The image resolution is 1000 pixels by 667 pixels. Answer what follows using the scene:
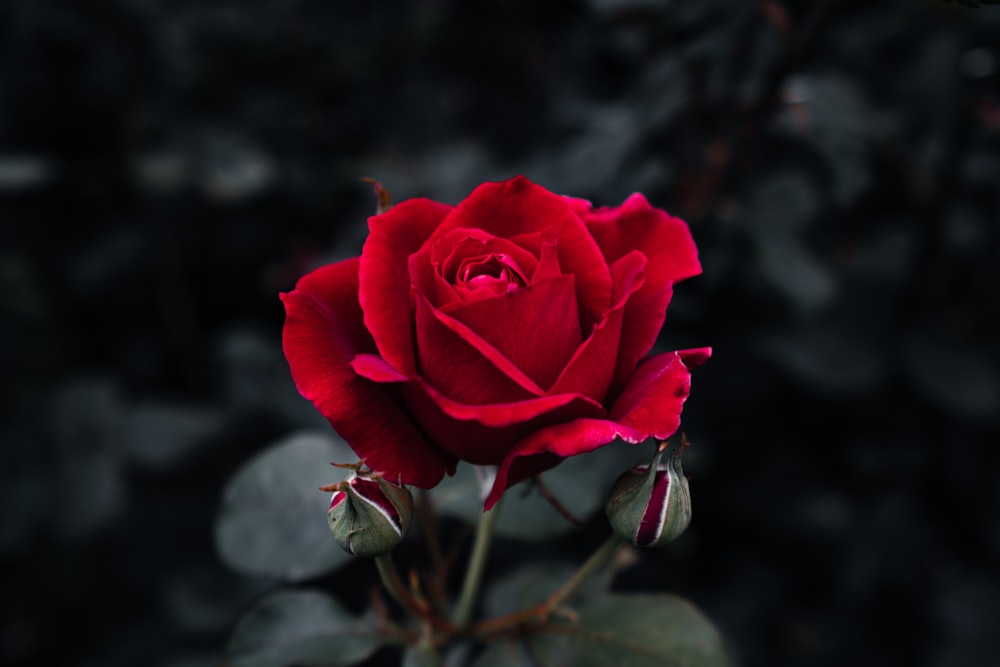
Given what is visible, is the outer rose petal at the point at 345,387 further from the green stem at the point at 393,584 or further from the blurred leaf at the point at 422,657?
the blurred leaf at the point at 422,657

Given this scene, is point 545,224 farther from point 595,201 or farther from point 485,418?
point 595,201

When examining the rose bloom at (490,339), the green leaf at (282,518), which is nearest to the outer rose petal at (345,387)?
the rose bloom at (490,339)

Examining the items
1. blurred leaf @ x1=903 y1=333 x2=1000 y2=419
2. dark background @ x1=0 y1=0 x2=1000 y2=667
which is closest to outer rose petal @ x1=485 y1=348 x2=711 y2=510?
dark background @ x1=0 y1=0 x2=1000 y2=667

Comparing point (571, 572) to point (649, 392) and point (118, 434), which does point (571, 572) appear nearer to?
point (649, 392)

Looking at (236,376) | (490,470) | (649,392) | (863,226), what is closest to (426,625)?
(490,470)

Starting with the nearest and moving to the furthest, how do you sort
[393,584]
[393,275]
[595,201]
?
1. [393,275]
2. [393,584]
3. [595,201]

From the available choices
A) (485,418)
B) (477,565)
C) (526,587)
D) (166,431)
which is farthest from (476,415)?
(166,431)
